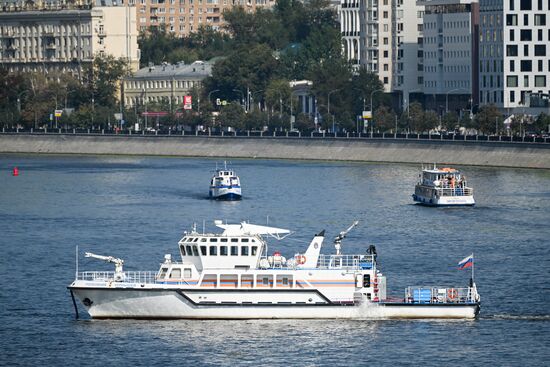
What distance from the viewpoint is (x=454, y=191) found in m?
178

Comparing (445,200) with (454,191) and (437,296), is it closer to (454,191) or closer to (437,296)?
(454,191)

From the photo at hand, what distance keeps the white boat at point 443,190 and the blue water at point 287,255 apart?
1.66m

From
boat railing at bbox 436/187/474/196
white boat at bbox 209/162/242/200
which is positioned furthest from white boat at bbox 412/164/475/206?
white boat at bbox 209/162/242/200

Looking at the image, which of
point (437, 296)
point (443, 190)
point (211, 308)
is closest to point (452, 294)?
point (437, 296)

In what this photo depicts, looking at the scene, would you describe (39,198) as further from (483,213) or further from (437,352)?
(437,352)

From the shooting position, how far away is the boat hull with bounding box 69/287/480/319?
9850 cm

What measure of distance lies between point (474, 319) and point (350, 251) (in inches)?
1178

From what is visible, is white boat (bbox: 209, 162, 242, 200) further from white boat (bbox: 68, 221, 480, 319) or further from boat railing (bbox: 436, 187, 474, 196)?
white boat (bbox: 68, 221, 480, 319)

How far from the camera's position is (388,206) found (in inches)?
6890

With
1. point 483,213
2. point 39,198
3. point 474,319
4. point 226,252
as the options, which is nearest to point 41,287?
point 226,252

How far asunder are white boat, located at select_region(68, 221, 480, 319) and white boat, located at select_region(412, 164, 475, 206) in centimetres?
7685

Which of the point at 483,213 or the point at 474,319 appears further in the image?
the point at 483,213

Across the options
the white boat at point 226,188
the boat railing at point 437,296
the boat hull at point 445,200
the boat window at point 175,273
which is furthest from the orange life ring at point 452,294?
the white boat at point 226,188

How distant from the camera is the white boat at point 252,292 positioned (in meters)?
98.6
